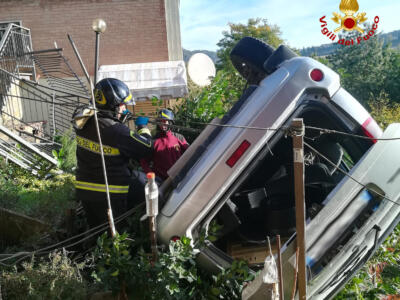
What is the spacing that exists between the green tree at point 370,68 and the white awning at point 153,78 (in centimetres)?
1633

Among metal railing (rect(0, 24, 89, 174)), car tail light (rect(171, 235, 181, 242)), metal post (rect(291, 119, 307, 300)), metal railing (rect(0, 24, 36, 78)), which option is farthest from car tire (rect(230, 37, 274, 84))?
metal railing (rect(0, 24, 36, 78))

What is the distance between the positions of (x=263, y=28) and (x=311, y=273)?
33724mm

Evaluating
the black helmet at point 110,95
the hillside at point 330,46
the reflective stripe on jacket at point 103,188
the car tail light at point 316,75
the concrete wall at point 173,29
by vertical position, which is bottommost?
the reflective stripe on jacket at point 103,188

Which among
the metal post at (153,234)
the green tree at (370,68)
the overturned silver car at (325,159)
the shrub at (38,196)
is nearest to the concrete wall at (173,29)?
the shrub at (38,196)

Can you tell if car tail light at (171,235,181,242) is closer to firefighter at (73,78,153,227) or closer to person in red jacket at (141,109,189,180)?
firefighter at (73,78,153,227)

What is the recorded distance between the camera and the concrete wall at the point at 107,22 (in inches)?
701

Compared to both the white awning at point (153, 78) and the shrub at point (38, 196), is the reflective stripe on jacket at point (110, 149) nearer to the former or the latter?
the shrub at point (38, 196)

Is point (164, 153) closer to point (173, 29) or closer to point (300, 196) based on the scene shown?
point (300, 196)

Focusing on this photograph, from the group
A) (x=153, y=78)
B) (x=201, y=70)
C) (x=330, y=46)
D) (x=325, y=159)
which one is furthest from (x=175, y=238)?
(x=330, y=46)

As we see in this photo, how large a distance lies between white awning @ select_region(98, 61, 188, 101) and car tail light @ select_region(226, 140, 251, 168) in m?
10.3

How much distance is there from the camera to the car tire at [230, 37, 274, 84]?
3951 mm

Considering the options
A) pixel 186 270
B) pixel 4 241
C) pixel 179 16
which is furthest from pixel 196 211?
pixel 179 16

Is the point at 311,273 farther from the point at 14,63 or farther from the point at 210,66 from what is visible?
the point at 14,63

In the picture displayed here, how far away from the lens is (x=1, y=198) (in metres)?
5.35
